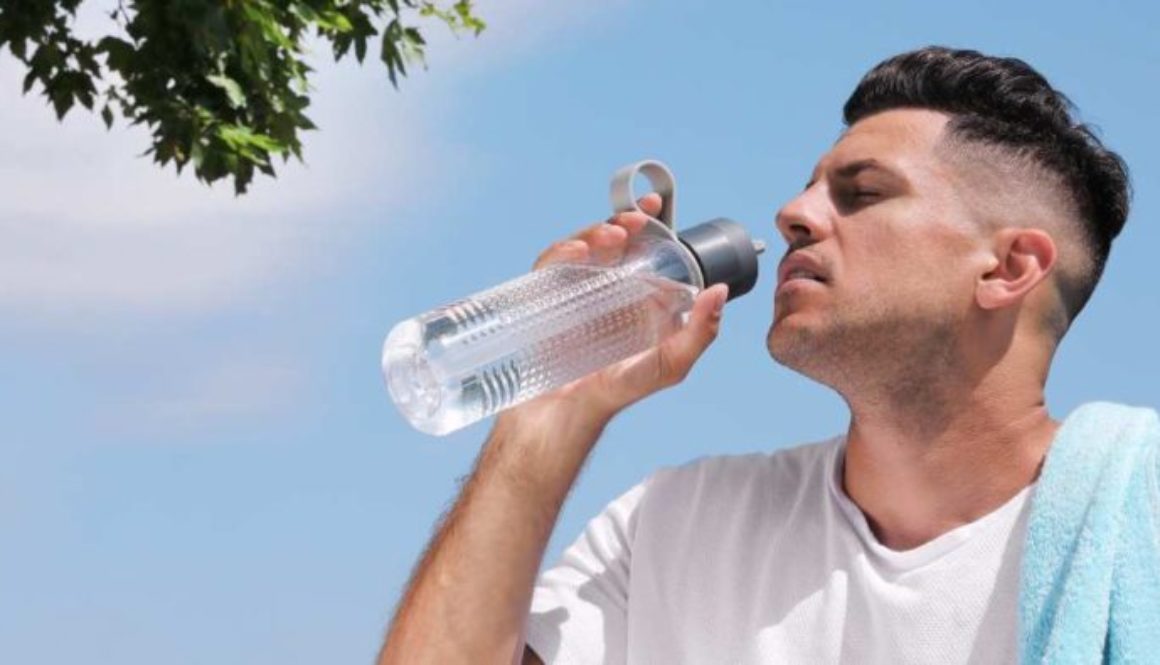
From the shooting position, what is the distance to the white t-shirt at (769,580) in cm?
267

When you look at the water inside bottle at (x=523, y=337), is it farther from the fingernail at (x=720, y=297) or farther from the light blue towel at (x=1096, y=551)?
the light blue towel at (x=1096, y=551)

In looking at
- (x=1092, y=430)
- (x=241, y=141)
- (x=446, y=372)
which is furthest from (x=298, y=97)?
(x=1092, y=430)

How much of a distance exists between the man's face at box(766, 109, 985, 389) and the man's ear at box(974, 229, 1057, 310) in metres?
0.03

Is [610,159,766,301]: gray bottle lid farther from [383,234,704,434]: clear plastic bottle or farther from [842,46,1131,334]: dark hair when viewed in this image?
[842,46,1131,334]: dark hair

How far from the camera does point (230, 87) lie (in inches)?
197

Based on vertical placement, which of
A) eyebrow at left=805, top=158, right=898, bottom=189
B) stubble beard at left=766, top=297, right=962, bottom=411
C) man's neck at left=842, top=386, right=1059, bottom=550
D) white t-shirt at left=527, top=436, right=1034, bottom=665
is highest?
eyebrow at left=805, top=158, right=898, bottom=189

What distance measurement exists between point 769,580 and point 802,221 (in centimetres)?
56

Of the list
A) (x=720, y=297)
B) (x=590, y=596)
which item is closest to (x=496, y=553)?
(x=590, y=596)

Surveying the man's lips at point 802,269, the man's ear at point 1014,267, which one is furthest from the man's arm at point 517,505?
the man's ear at point 1014,267

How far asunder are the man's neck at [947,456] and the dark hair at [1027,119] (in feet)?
0.88

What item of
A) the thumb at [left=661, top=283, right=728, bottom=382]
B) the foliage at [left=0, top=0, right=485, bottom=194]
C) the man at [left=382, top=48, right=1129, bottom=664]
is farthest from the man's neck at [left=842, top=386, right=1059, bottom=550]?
the foliage at [left=0, top=0, right=485, bottom=194]

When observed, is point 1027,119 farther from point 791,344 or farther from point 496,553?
point 496,553

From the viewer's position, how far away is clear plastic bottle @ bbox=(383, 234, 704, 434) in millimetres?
2697

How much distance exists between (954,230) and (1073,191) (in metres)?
0.29
